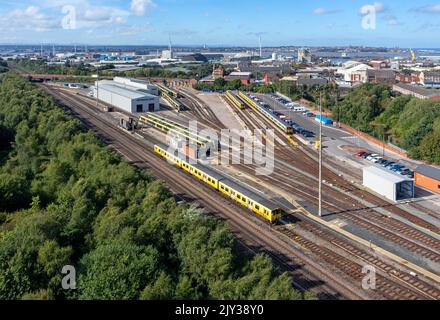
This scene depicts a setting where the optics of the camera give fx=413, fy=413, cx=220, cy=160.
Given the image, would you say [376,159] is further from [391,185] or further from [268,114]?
[268,114]

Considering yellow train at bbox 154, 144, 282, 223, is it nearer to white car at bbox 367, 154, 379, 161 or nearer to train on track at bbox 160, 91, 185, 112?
white car at bbox 367, 154, 379, 161

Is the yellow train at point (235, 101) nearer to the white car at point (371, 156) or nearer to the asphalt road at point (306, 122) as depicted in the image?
the asphalt road at point (306, 122)

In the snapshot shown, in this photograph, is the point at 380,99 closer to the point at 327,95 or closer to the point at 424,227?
the point at 327,95

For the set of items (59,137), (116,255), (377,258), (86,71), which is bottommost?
(377,258)

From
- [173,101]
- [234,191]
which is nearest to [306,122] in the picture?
[173,101]

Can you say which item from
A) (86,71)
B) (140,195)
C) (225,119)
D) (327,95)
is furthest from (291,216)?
(86,71)
